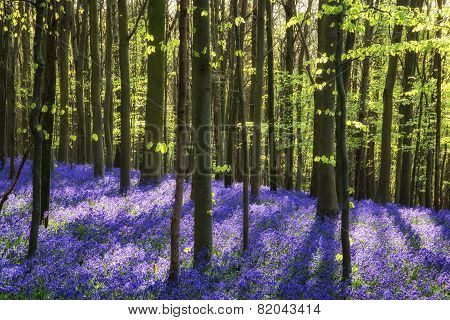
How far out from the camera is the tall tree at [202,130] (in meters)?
6.57

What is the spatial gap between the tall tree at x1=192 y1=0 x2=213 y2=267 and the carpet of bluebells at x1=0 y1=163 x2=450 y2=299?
0.44 m

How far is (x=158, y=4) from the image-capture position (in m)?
12.8

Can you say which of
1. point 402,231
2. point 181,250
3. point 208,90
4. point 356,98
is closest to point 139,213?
point 181,250

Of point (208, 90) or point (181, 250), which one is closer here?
point (208, 90)

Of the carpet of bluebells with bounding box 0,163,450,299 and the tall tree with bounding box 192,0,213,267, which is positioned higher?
the tall tree with bounding box 192,0,213,267

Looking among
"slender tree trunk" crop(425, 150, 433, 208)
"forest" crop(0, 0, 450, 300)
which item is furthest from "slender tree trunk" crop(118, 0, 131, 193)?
"slender tree trunk" crop(425, 150, 433, 208)

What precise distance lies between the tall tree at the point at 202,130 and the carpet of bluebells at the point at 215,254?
44cm

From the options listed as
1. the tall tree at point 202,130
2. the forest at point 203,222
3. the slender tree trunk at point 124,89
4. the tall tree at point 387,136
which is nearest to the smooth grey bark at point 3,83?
the forest at point 203,222

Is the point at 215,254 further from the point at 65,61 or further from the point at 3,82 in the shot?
the point at 65,61

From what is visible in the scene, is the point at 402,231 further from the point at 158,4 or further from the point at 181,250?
the point at 158,4

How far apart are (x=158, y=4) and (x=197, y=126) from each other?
7.66 metres

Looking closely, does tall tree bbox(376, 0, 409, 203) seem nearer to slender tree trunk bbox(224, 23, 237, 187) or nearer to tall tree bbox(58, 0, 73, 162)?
slender tree trunk bbox(224, 23, 237, 187)

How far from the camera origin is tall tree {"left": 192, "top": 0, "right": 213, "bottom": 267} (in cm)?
657

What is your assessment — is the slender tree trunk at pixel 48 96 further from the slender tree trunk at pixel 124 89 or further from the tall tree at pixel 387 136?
the tall tree at pixel 387 136
